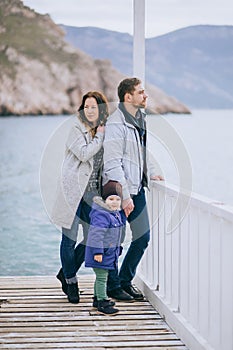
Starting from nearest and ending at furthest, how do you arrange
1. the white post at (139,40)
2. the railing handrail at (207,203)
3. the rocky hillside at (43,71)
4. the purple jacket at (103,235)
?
the railing handrail at (207,203) → the purple jacket at (103,235) → the white post at (139,40) → the rocky hillside at (43,71)

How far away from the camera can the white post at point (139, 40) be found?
4.13 meters

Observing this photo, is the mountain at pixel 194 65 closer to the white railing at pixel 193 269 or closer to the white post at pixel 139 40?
the white post at pixel 139 40

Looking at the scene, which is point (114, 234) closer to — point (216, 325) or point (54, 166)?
point (216, 325)

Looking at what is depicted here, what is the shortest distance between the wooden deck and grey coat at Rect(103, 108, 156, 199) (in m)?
0.62

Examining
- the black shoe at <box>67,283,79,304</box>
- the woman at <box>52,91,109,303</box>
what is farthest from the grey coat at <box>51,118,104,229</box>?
the black shoe at <box>67,283,79,304</box>

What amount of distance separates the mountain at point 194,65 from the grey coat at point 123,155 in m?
8.05

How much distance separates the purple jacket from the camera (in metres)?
3.62

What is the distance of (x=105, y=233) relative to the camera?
3.67 metres

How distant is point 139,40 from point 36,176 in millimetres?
8731

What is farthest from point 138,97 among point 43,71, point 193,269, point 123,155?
point 43,71

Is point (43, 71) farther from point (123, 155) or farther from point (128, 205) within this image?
point (128, 205)

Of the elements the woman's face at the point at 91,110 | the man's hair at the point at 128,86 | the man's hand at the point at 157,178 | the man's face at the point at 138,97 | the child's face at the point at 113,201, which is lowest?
the child's face at the point at 113,201

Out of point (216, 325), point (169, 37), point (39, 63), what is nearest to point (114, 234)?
point (216, 325)

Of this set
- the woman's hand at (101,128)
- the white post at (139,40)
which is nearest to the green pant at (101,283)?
the woman's hand at (101,128)
